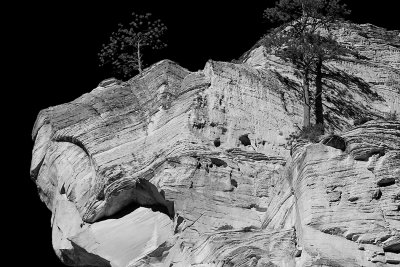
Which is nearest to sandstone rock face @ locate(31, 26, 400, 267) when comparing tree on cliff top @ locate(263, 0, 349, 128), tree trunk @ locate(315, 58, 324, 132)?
tree trunk @ locate(315, 58, 324, 132)

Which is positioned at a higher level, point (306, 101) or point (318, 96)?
point (306, 101)

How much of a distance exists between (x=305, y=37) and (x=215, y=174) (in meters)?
8.35

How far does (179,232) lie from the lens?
135 ft

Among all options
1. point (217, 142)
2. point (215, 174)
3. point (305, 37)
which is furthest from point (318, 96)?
point (215, 174)

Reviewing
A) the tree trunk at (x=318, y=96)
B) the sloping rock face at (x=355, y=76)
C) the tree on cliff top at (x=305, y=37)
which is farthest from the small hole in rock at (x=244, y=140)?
the sloping rock face at (x=355, y=76)

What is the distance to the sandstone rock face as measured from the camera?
37.2 m

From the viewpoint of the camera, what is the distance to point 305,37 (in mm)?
47719

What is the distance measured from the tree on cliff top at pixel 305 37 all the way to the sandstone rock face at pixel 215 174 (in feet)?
2.51

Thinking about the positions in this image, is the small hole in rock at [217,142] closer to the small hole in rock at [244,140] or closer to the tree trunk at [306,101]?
the small hole in rock at [244,140]

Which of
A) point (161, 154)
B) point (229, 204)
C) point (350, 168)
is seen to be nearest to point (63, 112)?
point (161, 154)

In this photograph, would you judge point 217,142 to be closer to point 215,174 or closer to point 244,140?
point 244,140

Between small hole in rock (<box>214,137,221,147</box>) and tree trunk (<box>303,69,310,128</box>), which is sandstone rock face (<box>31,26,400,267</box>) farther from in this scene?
tree trunk (<box>303,69,310,128</box>)

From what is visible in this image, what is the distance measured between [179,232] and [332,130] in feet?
26.8

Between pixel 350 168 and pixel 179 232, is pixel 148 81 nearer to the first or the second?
pixel 179 232
